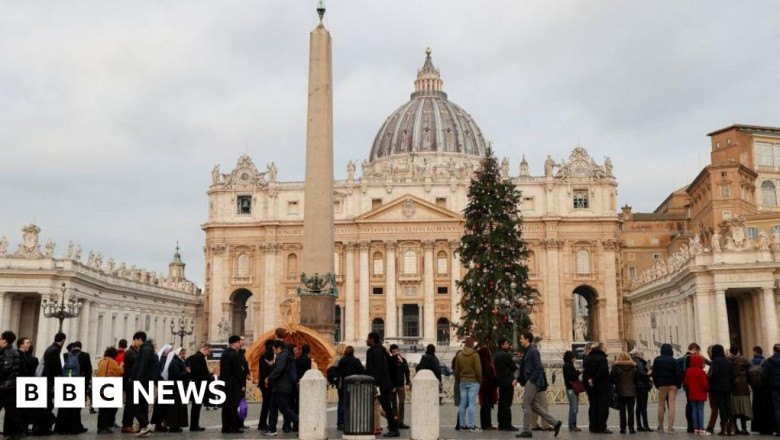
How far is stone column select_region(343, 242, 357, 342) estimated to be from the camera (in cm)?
6819

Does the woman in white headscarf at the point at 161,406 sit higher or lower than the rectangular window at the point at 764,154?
lower

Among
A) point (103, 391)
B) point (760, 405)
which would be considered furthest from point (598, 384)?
point (103, 391)

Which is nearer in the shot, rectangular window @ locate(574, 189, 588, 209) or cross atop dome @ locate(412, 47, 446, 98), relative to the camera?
rectangular window @ locate(574, 189, 588, 209)

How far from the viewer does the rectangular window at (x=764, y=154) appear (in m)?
59.8

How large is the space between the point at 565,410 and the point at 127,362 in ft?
38.9

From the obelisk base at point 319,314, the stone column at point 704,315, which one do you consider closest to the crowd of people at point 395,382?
the obelisk base at point 319,314

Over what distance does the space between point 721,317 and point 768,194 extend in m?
25.2

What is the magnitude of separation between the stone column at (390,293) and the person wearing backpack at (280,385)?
54.5 meters

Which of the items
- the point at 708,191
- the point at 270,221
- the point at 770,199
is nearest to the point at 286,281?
the point at 270,221

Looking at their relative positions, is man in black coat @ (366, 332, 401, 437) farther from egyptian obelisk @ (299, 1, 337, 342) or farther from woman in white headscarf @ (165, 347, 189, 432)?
egyptian obelisk @ (299, 1, 337, 342)

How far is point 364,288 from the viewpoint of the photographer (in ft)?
225

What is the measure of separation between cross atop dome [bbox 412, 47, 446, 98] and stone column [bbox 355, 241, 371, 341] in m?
44.3

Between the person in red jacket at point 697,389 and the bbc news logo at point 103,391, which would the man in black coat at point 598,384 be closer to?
the person in red jacket at point 697,389

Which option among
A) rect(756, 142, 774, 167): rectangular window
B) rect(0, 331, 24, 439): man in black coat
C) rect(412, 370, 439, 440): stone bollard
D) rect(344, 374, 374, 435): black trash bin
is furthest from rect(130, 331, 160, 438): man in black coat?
rect(756, 142, 774, 167): rectangular window
